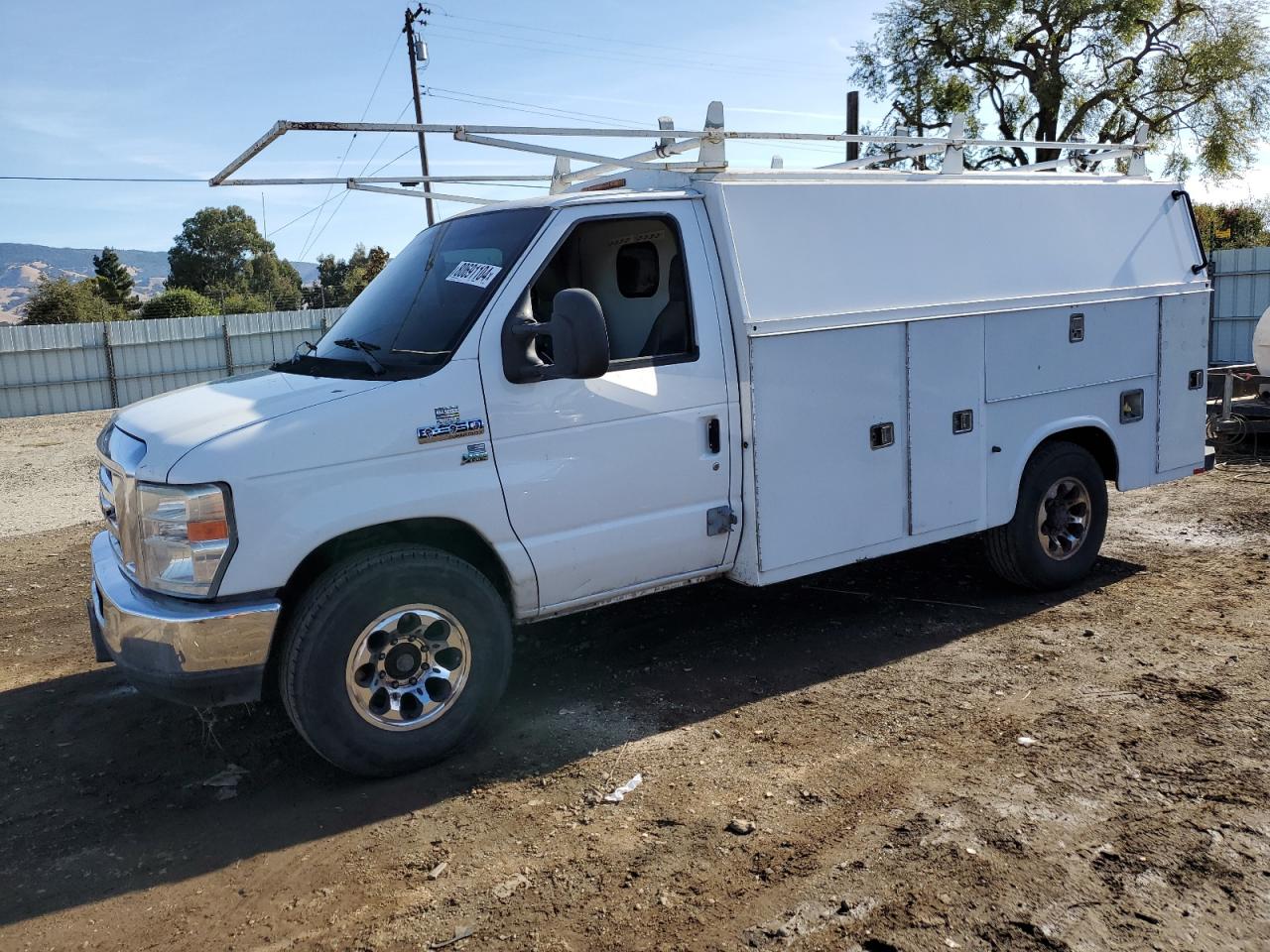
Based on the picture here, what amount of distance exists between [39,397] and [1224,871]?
96.2 feet

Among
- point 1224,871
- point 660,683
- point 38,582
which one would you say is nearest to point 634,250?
point 660,683

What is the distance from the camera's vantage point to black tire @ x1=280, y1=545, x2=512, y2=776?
13.4 ft

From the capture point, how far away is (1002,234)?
609 cm

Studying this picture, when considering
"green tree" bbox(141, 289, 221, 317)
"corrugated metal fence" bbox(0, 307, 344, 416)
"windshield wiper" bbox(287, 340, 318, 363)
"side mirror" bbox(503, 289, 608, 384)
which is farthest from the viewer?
"green tree" bbox(141, 289, 221, 317)

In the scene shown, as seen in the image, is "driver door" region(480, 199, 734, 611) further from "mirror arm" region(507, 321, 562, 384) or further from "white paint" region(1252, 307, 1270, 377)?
"white paint" region(1252, 307, 1270, 377)

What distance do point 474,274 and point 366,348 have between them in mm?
607

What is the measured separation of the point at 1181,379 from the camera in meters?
6.87

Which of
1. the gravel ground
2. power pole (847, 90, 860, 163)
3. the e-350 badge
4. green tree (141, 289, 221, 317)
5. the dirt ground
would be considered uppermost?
power pole (847, 90, 860, 163)

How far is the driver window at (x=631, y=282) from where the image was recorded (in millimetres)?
4887

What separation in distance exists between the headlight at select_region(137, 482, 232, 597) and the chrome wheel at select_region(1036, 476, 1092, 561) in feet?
15.5

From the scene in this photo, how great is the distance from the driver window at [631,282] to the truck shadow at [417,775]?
5.62 feet

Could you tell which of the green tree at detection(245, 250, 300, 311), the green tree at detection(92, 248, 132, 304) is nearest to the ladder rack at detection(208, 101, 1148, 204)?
the green tree at detection(92, 248, 132, 304)

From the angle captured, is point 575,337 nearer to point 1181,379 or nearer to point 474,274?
point 474,274

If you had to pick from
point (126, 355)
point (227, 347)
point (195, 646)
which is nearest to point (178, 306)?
point (227, 347)
